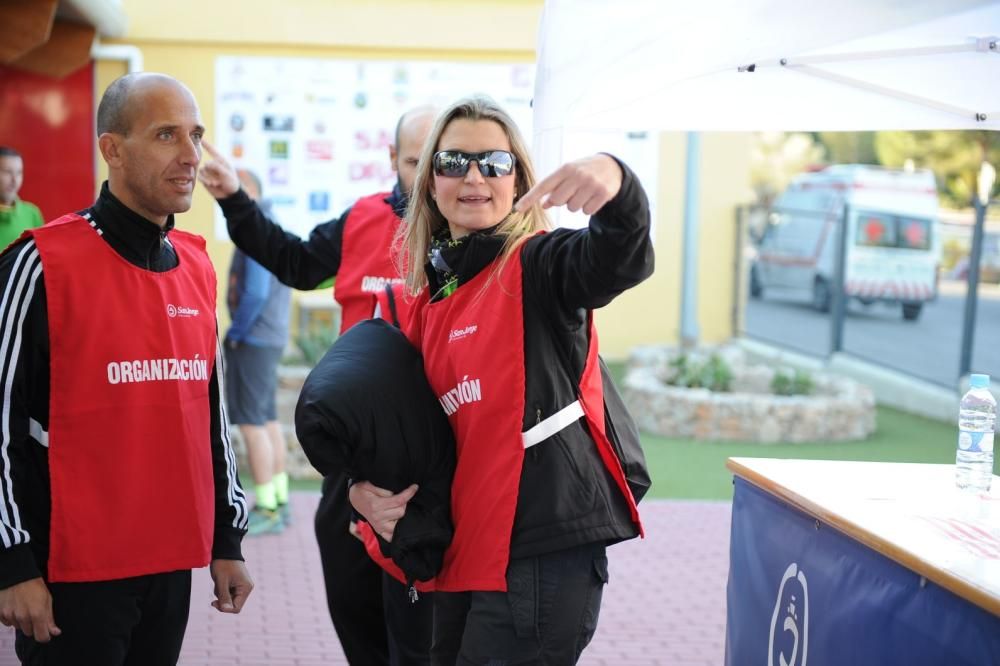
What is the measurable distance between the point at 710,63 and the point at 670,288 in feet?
31.0

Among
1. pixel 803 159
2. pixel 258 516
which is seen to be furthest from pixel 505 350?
pixel 803 159

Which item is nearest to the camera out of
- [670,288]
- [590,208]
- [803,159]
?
[590,208]

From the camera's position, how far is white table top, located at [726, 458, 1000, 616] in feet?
8.20

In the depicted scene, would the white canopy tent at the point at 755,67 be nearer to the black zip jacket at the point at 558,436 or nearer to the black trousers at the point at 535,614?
the black zip jacket at the point at 558,436

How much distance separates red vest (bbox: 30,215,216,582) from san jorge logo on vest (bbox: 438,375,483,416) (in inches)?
25.1

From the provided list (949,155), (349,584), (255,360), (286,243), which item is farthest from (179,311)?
(949,155)

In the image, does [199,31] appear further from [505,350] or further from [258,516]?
[505,350]

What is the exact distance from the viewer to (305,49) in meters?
11.4

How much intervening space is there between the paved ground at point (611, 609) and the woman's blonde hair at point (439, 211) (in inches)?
102

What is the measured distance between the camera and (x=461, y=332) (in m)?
2.59

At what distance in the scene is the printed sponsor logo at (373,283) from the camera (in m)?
3.63

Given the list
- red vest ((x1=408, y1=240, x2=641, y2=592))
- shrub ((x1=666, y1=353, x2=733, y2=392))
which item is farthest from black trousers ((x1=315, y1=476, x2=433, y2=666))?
shrub ((x1=666, y1=353, x2=733, y2=392))

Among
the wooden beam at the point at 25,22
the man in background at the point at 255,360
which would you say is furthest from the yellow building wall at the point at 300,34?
the man in background at the point at 255,360

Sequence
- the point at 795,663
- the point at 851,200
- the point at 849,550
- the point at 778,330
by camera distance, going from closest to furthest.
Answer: the point at 849,550, the point at 795,663, the point at 778,330, the point at 851,200
